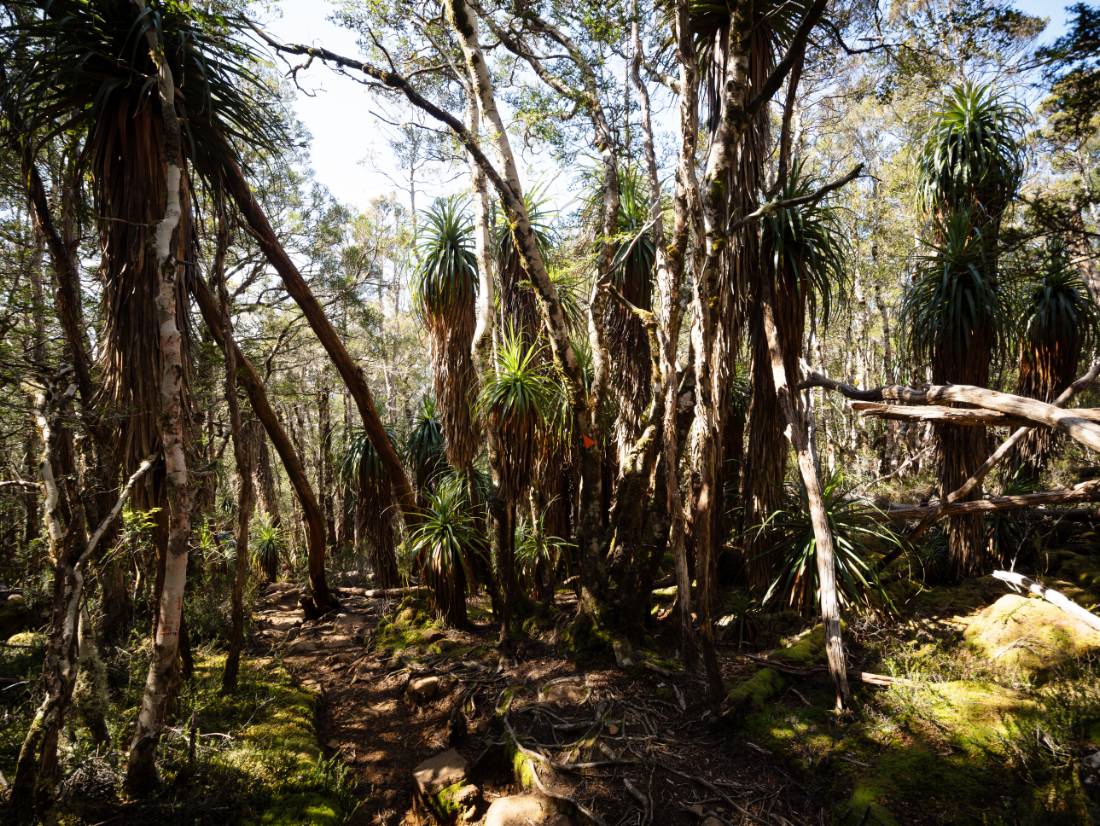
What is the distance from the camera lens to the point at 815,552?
211 inches

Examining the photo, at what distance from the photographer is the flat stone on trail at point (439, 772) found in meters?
3.96

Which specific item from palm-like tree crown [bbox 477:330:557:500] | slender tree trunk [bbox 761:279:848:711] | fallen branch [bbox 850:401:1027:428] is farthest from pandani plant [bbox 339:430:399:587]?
fallen branch [bbox 850:401:1027:428]

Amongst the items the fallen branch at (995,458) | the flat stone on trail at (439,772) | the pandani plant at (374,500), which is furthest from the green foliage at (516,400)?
the pandani plant at (374,500)

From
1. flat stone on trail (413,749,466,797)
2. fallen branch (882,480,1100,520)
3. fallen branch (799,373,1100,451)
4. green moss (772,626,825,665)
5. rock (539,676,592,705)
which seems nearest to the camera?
fallen branch (799,373,1100,451)

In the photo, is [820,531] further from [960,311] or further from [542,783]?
[960,311]

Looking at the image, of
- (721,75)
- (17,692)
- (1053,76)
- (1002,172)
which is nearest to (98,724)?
(17,692)

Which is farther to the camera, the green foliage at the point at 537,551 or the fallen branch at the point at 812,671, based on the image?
the green foliage at the point at 537,551

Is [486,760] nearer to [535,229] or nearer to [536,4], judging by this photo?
[535,229]

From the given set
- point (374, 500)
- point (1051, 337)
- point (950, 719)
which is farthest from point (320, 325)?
point (1051, 337)

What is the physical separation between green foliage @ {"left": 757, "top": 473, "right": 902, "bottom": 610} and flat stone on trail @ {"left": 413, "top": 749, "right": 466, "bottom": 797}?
3.08 m

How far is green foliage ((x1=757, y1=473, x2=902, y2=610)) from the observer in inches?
202

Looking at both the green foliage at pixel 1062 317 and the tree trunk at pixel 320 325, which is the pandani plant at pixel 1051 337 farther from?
the tree trunk at pixel 320 325

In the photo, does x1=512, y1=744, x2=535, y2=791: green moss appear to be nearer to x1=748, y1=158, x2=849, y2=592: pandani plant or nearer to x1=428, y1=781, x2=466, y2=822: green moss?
x1=428, y1=781, x2=466, y2=822: green moss

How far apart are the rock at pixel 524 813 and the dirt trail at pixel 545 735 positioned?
0.05m
